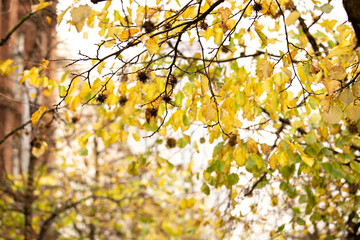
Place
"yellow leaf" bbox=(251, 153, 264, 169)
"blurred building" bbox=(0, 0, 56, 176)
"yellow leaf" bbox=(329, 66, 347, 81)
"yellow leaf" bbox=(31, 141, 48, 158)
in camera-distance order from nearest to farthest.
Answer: "yellow leaf" bbox=(329, 66, 347, 81)
"yellow leaf" bbox=(251, 153, 264, 169)
"yellow leaf" bbox=(31, 141, 48, 158)
"blurred building" bbox=(0, 0, 56, 176)

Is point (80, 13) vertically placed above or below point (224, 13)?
below

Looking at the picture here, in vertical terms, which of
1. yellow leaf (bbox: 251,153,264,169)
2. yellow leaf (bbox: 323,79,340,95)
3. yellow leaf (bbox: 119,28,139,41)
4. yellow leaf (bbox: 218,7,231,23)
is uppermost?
yellow leaf (bbox: 218,7,231,23)

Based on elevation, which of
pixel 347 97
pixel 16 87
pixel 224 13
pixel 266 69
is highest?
pixel 16 87

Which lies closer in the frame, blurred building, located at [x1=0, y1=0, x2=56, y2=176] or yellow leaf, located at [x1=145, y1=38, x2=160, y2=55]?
yellow leaf, located at [x1=145, y1=38, x2=160, y2=55]

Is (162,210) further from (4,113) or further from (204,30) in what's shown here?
(204,30)

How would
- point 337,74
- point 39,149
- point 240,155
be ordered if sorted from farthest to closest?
1. point 39,149
2. point 240,155
3. point 337,74

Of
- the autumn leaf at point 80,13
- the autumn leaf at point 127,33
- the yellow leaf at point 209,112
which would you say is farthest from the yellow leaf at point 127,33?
the yellow leaf at point 209,112

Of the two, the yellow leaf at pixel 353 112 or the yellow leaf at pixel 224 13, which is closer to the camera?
the yellow leaf at pixel 353 112

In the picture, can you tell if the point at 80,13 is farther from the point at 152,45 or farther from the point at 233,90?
the point at 233,90

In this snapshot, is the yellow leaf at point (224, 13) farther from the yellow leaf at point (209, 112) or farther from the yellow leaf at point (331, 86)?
the yellow leaf at point (331, 86)

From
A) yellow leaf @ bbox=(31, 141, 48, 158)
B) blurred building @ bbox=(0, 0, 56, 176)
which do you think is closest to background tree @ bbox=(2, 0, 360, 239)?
yellow leaf @ bbox=(31, 141, 48, 158)

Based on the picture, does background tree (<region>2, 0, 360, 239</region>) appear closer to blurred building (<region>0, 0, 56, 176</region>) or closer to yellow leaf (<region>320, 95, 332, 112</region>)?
yellow leaf (<region>320, 95, 332, 112</region>)

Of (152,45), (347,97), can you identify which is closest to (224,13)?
(152,45)

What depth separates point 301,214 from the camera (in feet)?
12.1
